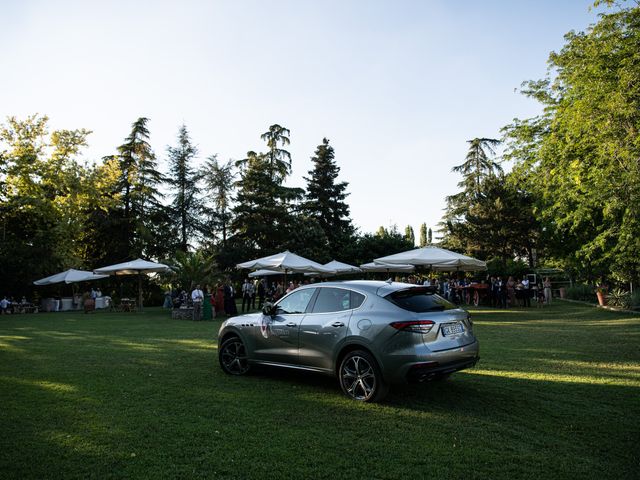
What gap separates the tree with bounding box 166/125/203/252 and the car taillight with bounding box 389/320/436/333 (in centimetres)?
4157

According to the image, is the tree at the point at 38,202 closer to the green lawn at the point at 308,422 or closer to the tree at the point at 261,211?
the tree at the point at 261,211

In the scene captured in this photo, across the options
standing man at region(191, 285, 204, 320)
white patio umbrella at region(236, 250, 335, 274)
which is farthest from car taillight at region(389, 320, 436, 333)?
standing man at region(191, 285, 204, 320)

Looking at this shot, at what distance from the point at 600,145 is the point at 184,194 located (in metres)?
38.2

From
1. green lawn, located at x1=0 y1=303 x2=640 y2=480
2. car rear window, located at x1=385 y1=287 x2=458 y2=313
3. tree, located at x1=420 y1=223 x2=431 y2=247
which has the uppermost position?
tree, located at x1=420 y1=223 x2=431 y2=247

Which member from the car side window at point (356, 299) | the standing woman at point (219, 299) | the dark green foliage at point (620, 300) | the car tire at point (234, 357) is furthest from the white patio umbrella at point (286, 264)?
the car side window at point (356, 299)

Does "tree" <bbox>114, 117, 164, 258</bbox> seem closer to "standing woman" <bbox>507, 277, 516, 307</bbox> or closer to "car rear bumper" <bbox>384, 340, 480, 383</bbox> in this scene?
"standing woman" <bbox>507, 277, 516, 307</bbox>

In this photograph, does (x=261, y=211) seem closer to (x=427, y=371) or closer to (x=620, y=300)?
(x=620, y=300)

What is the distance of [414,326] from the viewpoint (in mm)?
5742

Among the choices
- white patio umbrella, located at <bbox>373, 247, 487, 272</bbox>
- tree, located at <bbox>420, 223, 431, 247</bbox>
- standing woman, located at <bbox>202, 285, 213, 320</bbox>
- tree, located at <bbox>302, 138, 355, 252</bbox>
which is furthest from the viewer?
tree, located at <bbox>420, 223, 431, 247</bbox>

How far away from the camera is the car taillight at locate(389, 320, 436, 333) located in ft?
18.8

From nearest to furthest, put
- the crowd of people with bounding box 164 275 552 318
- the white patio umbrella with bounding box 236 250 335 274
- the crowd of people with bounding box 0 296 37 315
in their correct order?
the crowd of people with bounding box 164 275 552 318 < the white patio umbrella with bounding box 236 250 335 274 < the crowd of people with bounding box 0 296 37 315

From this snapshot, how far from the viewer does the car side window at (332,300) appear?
6602mm

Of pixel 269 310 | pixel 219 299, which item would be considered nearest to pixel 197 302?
pixel 219 299

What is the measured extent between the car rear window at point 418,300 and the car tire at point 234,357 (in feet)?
9.56
